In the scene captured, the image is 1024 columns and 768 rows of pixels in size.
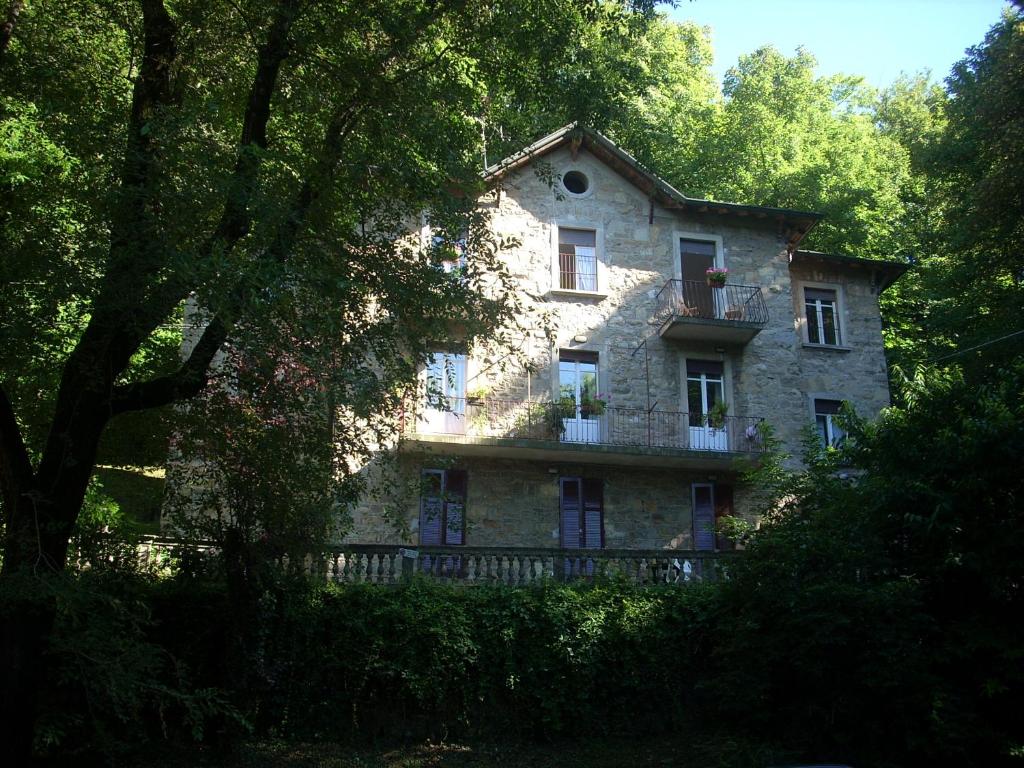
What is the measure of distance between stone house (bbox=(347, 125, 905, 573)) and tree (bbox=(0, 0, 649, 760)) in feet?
21.1

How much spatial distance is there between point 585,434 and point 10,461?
12.3 meters

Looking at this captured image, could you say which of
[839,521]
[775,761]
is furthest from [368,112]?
[775,761]

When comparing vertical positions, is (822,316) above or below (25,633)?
above

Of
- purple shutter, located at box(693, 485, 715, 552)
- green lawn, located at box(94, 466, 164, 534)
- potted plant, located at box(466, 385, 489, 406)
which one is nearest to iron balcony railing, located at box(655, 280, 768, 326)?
purple shutter, located at box(693, 485, 715, 552)

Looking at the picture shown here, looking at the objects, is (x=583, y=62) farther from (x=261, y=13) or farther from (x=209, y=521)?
(x=209, y=521)

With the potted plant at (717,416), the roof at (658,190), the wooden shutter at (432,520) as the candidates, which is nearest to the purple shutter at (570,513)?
the wooden shutter at (432,520)

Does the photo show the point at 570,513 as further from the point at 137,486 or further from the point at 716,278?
the point at 137,486

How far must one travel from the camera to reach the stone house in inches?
733

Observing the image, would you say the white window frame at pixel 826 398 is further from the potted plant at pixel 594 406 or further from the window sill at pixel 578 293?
the window sill at pixel 578 293

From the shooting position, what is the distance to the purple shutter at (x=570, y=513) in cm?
1873

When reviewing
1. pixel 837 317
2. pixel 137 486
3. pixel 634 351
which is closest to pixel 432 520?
pixel 137 486

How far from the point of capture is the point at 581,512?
1900 cm

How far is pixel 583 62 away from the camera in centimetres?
1211

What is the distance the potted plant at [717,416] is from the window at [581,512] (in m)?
3.06
